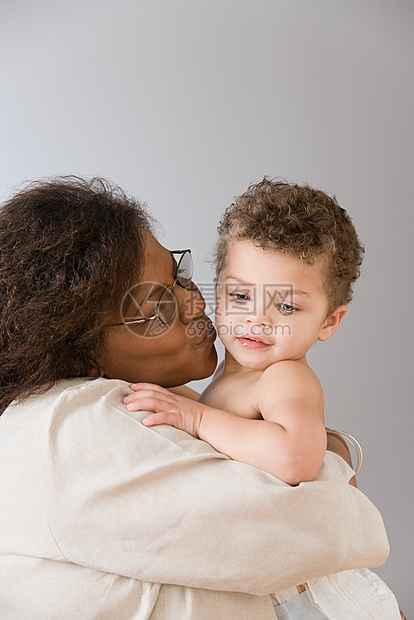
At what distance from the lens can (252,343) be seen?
175 cm

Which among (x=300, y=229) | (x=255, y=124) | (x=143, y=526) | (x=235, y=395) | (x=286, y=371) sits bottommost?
(x=143, y=526)

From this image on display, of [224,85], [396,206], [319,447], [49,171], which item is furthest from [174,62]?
[319,447]

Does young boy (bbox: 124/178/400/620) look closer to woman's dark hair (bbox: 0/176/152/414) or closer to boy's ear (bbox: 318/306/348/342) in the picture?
boy's ear (bbox: 318/306/348/342)

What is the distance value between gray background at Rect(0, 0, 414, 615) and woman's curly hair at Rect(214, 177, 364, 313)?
4.27 feet

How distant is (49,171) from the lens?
3.05 m

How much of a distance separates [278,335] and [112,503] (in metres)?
0.64

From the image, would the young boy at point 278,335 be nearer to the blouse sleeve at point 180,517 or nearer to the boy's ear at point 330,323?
the boy's ear at point 330,323

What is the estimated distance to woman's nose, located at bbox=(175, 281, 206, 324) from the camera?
179cm

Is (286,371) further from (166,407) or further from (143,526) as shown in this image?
(143,526)

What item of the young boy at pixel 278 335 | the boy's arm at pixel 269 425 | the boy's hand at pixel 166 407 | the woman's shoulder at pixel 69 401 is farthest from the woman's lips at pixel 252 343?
the woman's shoulder at pixel 69 401

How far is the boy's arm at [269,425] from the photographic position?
1391 millimetres

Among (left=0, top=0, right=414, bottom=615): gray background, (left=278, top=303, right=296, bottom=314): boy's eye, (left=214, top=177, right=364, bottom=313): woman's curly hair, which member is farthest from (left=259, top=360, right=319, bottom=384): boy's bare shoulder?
(left=0, top=0, right=414, bottom=615): gray background

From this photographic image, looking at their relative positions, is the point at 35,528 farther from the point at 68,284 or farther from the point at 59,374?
the point at 68,284

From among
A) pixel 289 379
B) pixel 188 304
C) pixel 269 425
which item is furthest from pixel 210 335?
pixel 269 425
